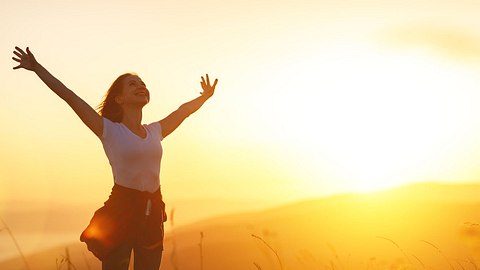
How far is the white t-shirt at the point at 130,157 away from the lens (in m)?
6.12

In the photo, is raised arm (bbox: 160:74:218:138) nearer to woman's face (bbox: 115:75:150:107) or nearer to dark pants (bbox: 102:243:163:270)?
woman's face (bbox: 115:75:150:107)

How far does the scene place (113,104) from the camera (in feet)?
21.5

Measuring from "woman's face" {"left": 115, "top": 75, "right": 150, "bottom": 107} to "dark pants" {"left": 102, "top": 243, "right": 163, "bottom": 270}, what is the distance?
119 cm

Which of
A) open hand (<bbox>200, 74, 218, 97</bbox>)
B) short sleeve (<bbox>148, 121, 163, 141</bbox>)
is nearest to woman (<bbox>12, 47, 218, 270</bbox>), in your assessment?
short sleeve (<bbox>148, 121, 163, 141</bbox>)

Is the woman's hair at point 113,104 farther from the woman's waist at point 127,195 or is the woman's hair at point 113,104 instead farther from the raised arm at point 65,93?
the woman's waist at point 127,195

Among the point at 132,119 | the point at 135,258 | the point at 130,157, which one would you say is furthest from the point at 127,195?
the point at 132,119

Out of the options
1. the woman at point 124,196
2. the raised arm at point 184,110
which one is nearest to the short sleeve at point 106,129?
the woman at point 124,196

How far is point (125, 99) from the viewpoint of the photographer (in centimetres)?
645

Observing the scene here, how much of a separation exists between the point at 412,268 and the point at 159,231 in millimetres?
2273

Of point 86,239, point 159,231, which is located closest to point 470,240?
point 159,231

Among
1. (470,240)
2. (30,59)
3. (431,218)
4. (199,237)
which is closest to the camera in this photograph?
(470,240)

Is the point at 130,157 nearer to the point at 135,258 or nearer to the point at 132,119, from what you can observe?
the point at 132,119

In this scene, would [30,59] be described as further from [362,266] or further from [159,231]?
[362,266]

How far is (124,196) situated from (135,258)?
0.52 meters
